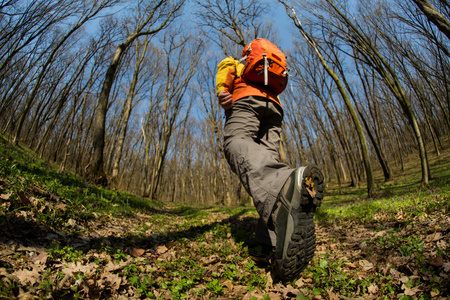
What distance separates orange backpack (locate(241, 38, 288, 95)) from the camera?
2.12m

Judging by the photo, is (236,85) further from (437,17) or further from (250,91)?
(437,17)

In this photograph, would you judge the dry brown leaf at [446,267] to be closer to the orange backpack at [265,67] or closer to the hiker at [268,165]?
the hiker at [268,165]

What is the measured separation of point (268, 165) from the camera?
1.64m

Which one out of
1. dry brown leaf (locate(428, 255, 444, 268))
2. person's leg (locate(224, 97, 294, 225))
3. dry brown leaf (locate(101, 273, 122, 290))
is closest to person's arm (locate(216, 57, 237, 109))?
person's leg (locate(224, 97, 294, 225))

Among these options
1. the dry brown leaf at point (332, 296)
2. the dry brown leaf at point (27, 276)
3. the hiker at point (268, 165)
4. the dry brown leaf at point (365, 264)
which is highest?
the hiker at point (268, 165)

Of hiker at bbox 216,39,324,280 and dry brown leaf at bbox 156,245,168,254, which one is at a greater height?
hiker at bbox 216,39,324,280

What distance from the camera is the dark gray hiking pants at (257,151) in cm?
154

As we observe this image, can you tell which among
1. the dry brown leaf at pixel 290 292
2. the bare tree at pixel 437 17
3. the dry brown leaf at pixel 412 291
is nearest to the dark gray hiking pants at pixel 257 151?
the dry brown leaf at pixel 290 292

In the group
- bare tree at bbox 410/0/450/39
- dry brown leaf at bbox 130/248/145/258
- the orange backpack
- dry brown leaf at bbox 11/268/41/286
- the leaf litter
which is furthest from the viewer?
bare tree at bbox 410/0/450/39

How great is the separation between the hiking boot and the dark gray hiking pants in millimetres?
101

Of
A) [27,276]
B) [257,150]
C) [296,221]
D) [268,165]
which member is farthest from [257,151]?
[27,276]

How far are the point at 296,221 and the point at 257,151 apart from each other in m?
0.62

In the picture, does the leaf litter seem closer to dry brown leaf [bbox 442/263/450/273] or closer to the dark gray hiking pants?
dry brown leaf [bbox 442/263/450/273]

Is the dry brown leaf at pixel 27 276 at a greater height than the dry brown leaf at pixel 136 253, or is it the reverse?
the dry brown leaf at pixel 27 276
